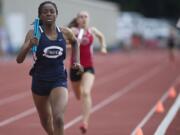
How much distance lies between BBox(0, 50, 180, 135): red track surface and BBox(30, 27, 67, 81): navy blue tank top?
3443 mm

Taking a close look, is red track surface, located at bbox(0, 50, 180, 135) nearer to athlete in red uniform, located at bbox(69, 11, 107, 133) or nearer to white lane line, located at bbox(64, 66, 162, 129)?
white lane line, located at bbox(64, 66, 162, 129)

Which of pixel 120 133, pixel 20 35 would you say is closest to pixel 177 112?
pixel 120 133

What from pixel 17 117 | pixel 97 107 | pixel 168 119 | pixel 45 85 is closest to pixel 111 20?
pixel 97 107

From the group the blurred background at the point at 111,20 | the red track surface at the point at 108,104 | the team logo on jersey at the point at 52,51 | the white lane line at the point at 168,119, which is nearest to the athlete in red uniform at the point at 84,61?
the red track surface at the point at 108,104

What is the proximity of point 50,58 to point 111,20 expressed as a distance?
5277 cm

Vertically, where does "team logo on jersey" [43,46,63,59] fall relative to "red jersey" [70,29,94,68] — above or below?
above

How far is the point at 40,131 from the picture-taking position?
1284cm

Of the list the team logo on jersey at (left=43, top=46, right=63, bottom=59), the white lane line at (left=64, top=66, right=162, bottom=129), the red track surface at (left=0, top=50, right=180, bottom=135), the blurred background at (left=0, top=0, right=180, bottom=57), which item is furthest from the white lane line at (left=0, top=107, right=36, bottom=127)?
the blurred background at (left=0, top=0, right=180, bottom=57)

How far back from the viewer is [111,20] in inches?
2430

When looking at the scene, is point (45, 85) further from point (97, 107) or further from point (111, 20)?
point (111, 20)

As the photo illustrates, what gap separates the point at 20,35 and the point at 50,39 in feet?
109

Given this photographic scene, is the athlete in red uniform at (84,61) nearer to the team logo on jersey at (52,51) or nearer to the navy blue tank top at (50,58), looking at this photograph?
the navy blue tank top at (50,58)

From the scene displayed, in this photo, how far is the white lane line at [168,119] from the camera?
12266 millimetres

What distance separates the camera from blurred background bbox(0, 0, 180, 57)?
4112cm
